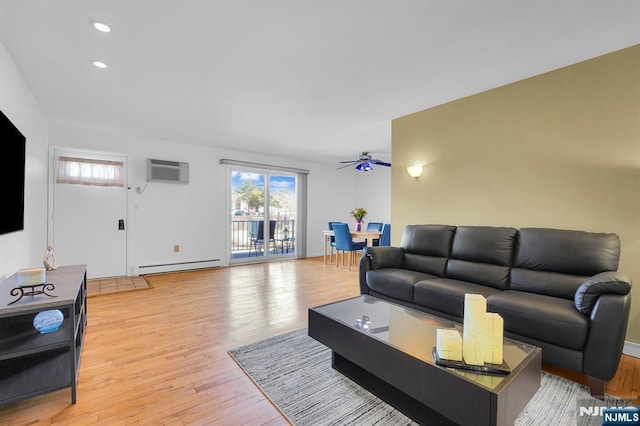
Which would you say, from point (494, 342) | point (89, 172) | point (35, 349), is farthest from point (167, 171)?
point (494, 342)

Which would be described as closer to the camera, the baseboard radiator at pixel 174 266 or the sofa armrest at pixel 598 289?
the sofa armrest at pixel 598 289

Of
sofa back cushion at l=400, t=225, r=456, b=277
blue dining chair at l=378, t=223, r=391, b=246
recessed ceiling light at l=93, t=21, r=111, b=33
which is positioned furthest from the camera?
blue dining chair at l=378, t=223, r=391, b=246

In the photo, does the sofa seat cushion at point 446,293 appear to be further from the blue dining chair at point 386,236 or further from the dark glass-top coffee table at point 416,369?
the blue dining chair at point 386,236

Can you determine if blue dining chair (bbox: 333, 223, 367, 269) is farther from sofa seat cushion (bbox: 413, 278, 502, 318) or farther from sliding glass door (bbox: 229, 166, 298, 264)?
sofa seat cushion (bbox: 413, 278, 502, 318)

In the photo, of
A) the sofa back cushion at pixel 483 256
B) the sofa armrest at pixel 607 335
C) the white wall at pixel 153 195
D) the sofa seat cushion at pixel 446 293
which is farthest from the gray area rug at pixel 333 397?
the white wall at pixel 153 195

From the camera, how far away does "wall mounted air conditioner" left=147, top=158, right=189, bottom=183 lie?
485 centimetres

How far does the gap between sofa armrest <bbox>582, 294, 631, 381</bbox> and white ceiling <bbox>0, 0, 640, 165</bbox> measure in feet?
5.93

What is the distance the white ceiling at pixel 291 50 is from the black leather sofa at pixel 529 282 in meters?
1.48

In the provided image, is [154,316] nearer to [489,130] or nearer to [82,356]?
[82,356]

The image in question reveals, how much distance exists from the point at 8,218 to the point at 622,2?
4351 millimetres

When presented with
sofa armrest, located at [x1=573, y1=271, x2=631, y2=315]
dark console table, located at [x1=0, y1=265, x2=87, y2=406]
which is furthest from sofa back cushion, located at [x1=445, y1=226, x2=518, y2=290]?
dark console table, located at [x1=0, y1=265, x2=87, y2=406]

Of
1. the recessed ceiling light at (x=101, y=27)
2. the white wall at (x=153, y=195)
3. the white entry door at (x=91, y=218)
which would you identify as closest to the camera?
the recessed ceiling light at (x=101, y=27)

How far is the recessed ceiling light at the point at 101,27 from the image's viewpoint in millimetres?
1952

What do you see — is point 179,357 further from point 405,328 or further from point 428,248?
point 428,248
